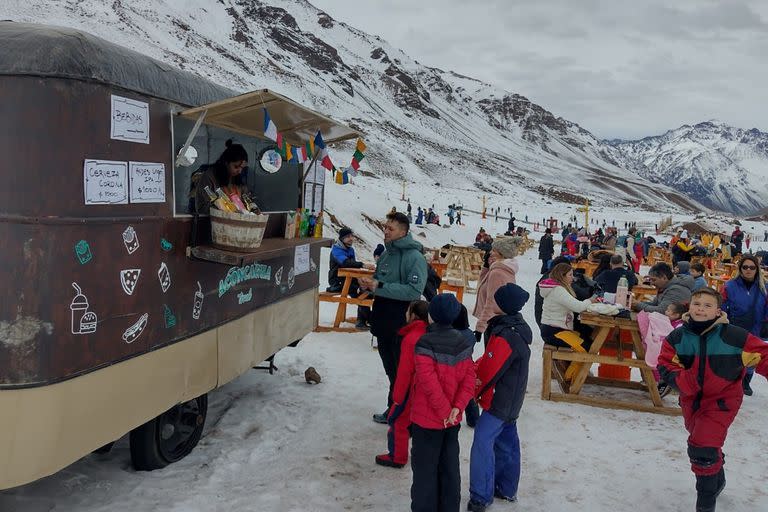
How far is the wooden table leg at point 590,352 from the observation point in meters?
6.58

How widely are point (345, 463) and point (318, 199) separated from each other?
3344 mm

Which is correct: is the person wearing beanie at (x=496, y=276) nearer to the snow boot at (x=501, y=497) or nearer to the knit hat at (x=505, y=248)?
the knit hat at (x=505, y=248)

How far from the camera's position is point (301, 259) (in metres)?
6.65

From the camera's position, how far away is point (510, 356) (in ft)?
13.5

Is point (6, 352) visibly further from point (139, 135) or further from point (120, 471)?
point (120, 471)

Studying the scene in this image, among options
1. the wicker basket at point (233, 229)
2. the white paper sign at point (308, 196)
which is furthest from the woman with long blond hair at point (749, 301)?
the wicker basket at point (233, 229)

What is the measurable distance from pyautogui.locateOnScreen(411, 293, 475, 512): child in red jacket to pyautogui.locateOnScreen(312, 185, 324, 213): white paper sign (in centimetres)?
358

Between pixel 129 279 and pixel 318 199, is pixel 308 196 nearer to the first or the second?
pixel 318 199

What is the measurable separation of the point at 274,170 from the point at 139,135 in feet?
7.78

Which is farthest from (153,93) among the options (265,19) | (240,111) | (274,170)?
A: (265,19)

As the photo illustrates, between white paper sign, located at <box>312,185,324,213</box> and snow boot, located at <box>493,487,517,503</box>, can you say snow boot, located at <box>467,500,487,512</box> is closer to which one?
snow boot, located at <box>493,487,517,503</box>

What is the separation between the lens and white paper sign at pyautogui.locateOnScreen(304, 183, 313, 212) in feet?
22.7

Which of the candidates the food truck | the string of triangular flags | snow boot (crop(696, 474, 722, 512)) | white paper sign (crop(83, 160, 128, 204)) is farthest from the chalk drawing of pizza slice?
snow boot (crop(696, 474, 722, 512))

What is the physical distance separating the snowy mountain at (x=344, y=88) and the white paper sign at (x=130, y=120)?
7703cm
